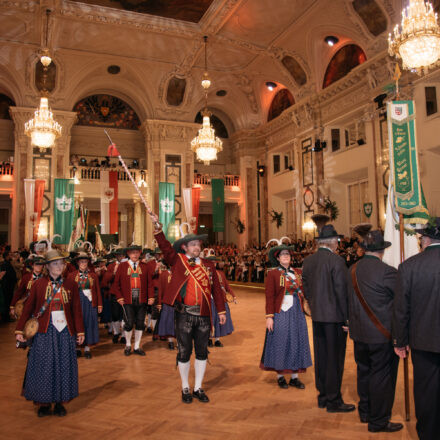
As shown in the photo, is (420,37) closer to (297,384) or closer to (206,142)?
(206,142)

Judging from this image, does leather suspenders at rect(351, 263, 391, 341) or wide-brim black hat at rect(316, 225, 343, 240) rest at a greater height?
wide-brim black hat at rect(316, 225, 343, 240)

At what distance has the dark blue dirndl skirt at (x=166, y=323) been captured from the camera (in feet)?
22.6

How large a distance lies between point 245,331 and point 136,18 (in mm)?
13993

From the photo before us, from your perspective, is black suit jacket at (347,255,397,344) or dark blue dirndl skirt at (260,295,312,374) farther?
dark blue dirndl skirt at (260,295,312,374)

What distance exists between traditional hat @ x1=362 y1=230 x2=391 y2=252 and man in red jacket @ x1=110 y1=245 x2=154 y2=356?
382 cm

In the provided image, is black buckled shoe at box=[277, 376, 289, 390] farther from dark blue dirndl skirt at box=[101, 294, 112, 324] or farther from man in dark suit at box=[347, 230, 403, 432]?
dark blue dirndl skirt at box=[101, 294, 112, 324]

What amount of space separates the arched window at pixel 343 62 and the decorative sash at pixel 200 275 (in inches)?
547

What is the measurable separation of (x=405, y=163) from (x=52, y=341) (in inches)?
165

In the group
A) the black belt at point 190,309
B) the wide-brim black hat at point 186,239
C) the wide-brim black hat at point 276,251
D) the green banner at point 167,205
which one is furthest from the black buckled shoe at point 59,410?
the green banner at point 167,205

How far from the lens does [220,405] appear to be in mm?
4316

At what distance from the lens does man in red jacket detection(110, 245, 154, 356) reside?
21.7 ft

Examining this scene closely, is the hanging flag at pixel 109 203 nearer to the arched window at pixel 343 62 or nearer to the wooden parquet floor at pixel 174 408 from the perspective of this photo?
the arched window at pixel 343 62

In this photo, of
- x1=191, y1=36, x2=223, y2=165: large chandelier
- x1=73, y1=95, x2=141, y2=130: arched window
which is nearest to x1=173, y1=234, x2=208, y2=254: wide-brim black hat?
x1=191, y1=36, x2=223, y2=165: large chandelier

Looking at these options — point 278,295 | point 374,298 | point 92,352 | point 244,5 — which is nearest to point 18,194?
point 244,5
